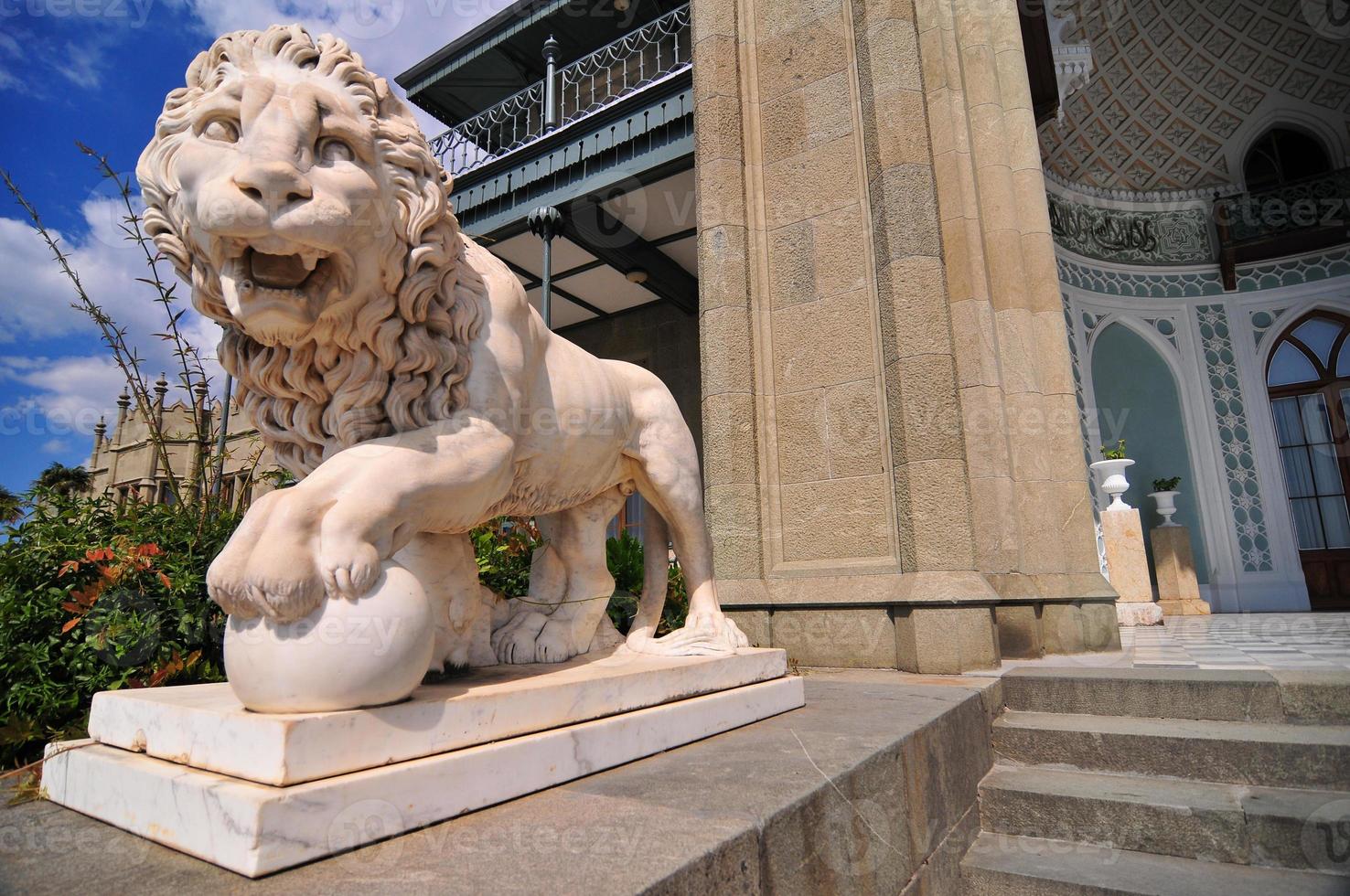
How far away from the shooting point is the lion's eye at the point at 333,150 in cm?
129

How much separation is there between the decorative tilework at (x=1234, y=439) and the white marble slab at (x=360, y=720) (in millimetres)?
10384

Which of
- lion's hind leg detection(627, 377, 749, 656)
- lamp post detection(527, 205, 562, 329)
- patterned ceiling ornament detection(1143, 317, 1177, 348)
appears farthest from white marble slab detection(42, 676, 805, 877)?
patterned ceiling ornament detection(1143, 317, 1177, 348)

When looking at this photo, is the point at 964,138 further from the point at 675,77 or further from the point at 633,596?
Result: the point at 675,77

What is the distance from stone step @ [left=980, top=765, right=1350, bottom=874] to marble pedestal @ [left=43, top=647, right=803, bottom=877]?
1343mm

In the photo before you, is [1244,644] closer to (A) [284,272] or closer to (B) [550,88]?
(A) [284,272]

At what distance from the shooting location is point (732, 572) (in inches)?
160

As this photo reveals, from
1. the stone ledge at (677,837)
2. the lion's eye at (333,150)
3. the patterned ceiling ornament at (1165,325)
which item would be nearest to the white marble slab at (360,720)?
the stone ledge at (677,837)

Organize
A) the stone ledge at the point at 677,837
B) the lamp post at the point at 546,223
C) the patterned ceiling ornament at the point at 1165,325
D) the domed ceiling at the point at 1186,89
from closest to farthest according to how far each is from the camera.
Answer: the stone ledge at the point at 677,837 < the lamp post at the point at 546,223 < the domed ceiling at the point at 1186,89 < the patterned ceiling ornament at the point at 1165,325

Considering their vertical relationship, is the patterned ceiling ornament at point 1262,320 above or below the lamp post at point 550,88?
below

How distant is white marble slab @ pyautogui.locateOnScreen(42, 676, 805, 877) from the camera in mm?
962

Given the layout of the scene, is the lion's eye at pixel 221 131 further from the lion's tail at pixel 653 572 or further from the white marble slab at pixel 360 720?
the lion's tail at pixel 653 572

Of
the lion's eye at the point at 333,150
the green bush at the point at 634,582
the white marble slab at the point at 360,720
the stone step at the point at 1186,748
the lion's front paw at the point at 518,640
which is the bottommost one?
the stone step at the point at 1186,748

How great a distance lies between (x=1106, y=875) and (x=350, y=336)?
2286 mm

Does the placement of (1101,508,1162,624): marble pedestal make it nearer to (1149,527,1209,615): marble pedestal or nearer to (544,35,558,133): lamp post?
(1149,527,1209,615): marble pedestal
